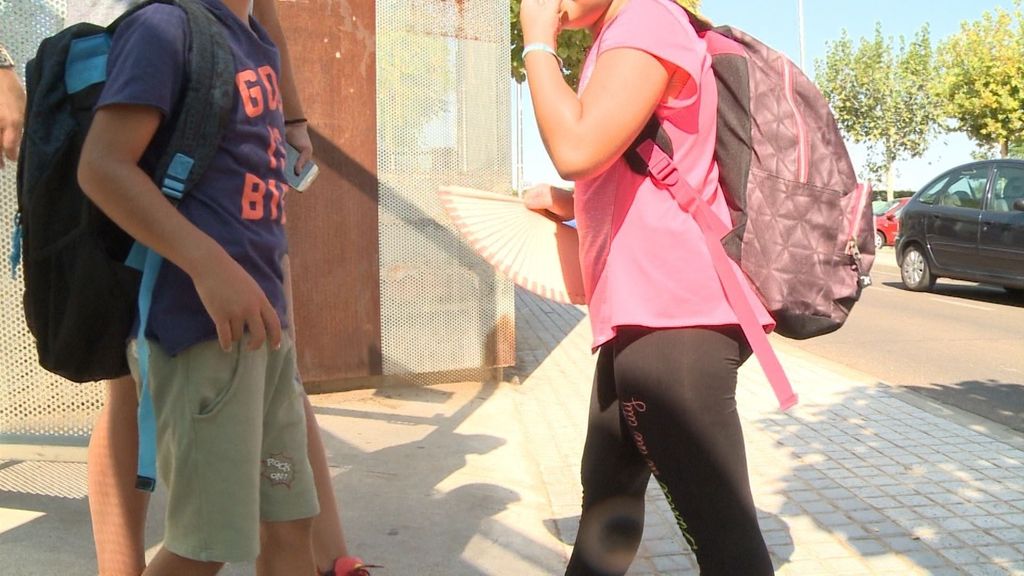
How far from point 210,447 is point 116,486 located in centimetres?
68

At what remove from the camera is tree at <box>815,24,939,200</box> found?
1582 inches

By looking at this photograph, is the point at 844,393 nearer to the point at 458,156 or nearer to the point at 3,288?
the point at 458,156

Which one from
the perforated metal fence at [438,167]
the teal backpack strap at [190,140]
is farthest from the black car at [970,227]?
the teal backpack strap at [190,140]

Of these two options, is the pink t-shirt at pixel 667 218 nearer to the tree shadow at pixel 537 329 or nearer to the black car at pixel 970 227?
the tree shadow at pixel 537 329

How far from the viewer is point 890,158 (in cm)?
4234

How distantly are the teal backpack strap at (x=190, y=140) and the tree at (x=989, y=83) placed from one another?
2967 cm

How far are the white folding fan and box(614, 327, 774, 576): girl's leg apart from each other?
0.39 metres

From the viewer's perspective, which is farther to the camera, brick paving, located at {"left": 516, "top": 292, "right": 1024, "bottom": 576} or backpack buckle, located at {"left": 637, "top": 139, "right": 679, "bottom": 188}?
brick paving, located at {"left": 516, "top": 292, "right": 1024, "bottom": 576}

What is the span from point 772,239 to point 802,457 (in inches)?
113

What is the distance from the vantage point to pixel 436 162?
17.1ft

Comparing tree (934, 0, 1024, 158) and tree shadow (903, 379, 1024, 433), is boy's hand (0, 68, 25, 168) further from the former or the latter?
tree (934, 0, 1024, 158)

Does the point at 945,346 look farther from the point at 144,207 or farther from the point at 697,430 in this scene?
the point at 144,207

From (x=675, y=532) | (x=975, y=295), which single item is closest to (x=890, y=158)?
(x=975, y=295)

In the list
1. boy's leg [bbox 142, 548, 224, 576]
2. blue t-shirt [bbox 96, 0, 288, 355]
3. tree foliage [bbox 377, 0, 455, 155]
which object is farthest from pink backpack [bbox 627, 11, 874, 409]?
tree foliage [bbox 377, 0, 455, 155]
